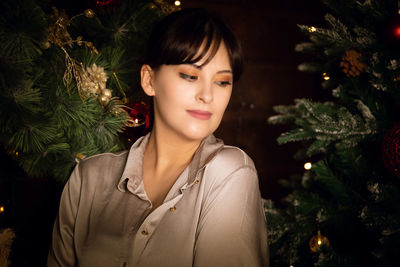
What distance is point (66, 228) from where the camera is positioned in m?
1.30

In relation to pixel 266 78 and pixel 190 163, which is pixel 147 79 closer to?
pixel 190 163

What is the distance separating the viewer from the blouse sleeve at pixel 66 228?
1.28 m

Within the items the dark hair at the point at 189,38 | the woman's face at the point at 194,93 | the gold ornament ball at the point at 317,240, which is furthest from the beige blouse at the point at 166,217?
the gold ornament ball at the point at 317,240

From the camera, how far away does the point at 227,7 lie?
248 centimetres

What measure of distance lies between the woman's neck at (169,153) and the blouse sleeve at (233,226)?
0.75ft

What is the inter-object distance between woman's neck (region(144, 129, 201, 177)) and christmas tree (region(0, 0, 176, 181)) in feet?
0.55

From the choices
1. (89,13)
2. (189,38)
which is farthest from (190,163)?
(89,13)

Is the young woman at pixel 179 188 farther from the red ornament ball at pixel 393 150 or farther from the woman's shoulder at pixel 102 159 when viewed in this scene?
the red ornament ball at pixel 393 150

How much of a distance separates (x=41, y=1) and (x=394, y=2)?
1431 mm

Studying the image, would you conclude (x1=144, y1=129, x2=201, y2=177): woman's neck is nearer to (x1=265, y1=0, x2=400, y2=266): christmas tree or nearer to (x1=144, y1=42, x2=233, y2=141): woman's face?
(x1=144, y1=42, x2=233, y2=141): woman's face

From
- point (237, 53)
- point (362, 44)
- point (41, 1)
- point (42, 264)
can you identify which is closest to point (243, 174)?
point (237, 53)

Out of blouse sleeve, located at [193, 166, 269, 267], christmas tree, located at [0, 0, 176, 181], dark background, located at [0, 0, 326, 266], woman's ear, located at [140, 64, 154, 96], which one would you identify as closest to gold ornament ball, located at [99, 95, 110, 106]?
christmas tree, located at [0, 0, 176, 181]

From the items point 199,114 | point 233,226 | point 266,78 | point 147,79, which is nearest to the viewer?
point 233,226

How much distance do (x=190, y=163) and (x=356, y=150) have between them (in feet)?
2.55
